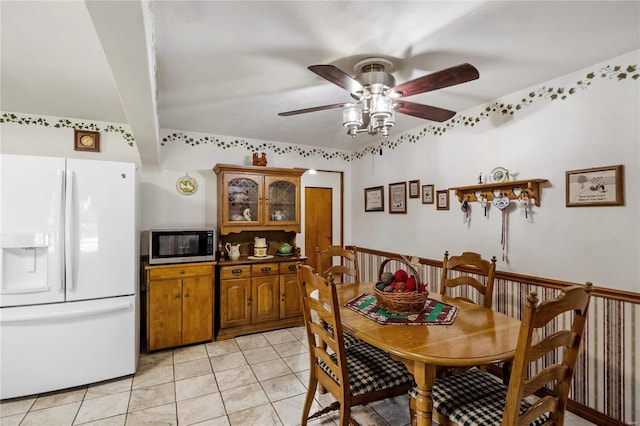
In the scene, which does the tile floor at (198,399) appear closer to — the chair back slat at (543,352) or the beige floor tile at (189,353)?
the beige floor tile at (189,353)

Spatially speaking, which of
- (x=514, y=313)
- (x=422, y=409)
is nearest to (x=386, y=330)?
(x=422, y=409)

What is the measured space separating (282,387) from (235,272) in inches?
54.5

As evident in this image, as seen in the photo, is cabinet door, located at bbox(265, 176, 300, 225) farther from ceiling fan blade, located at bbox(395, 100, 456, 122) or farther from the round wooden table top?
the round wooden table top

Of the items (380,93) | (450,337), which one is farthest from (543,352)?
(380,93)

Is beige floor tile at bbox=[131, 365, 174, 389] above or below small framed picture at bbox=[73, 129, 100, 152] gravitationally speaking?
below

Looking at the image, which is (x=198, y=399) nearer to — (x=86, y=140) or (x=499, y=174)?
(x=86, y=140)

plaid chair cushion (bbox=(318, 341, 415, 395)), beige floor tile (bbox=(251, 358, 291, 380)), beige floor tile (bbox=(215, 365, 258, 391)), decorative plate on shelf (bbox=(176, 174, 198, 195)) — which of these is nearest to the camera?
plaid chair cushion (bbox=(318, 341, 415, 395))

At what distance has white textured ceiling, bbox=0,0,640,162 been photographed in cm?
152

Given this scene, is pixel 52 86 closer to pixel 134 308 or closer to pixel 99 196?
pixel 99 196

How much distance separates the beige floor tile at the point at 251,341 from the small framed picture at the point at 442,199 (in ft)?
7.58

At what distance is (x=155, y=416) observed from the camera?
214 cm

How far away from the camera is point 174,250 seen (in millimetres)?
3240

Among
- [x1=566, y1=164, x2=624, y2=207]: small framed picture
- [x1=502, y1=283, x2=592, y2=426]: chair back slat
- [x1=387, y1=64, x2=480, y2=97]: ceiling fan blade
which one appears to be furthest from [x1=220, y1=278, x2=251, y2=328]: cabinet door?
[x1=566, y1=164, x2=624, y2=207]: small framed picture

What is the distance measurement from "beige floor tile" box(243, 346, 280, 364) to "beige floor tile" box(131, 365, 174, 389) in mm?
673
